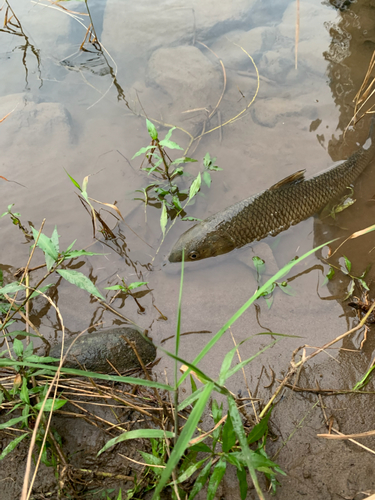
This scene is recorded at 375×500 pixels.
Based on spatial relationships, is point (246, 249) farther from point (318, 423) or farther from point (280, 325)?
point (318, 423)

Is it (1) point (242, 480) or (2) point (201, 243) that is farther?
(2) point (201, 243)

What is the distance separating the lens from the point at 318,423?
2.62 m

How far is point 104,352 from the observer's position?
2.99m

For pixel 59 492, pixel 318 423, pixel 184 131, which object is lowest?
pixel 59 492

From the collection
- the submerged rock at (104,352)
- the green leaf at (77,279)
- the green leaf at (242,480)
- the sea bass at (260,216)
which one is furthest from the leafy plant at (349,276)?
the green leaf at (77,279)

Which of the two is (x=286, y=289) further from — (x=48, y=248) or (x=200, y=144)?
(x=200, y=144)

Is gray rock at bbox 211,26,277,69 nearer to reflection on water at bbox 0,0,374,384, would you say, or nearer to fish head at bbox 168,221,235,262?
reflection on water at bbox 0,0,374,384

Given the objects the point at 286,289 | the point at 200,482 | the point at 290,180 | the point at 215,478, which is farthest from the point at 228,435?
the point at 290,180

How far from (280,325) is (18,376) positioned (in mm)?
2261

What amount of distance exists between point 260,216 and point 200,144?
5.17 feet

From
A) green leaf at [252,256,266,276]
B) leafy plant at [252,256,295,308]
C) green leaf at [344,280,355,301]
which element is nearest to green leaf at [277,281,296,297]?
leafy plant at [252,256,295,308]

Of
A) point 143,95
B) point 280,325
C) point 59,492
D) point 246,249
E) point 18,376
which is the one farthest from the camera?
point 143,95

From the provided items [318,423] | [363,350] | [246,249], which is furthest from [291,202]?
[318,423]

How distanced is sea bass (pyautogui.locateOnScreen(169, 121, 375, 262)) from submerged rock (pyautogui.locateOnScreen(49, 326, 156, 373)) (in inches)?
45.6
